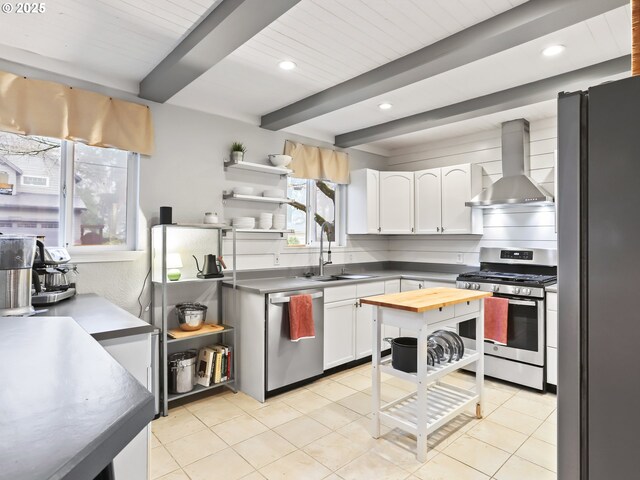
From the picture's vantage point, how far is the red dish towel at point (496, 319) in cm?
347

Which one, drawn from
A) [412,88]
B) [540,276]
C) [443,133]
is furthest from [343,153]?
[540,276]

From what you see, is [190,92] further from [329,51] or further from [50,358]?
[50,358]

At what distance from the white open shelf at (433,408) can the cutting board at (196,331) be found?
5.05 feet

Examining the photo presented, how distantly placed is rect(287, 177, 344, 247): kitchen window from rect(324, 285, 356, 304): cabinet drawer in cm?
86

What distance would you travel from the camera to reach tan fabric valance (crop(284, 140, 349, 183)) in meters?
4.19

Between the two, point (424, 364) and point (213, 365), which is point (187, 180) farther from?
point (424, 364)

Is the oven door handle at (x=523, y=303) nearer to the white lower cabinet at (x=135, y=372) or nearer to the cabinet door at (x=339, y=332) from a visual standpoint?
the cabinet door at (x=339, y=332)

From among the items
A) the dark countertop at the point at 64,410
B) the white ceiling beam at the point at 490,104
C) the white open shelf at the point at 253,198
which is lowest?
the dark countertop at the point at 64,410

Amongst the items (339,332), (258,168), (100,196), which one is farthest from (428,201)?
(100,196)

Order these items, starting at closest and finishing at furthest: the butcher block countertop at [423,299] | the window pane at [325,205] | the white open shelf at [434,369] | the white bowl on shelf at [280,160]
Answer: the butcher block countertop at [423,299] → the white open shelf at [434,369] → the white bowl on shelf at [280,160] → the window pane at [325,205]

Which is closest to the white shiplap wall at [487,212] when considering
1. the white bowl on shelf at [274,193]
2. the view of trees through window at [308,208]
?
the view of trees through window at [308,208]

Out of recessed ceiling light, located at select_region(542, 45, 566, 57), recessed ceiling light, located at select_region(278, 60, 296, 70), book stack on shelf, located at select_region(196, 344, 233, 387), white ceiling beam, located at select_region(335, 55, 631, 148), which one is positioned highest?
recessed ceiling light, located at select_region(542, 45, 566, 57)

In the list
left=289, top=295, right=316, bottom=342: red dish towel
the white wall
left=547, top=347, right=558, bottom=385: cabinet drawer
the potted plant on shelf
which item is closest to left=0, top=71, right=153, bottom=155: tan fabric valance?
the white wall

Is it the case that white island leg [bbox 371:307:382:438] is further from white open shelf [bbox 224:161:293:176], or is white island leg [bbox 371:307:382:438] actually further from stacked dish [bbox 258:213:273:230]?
white open shelf [bbox 224:161:293:176]
